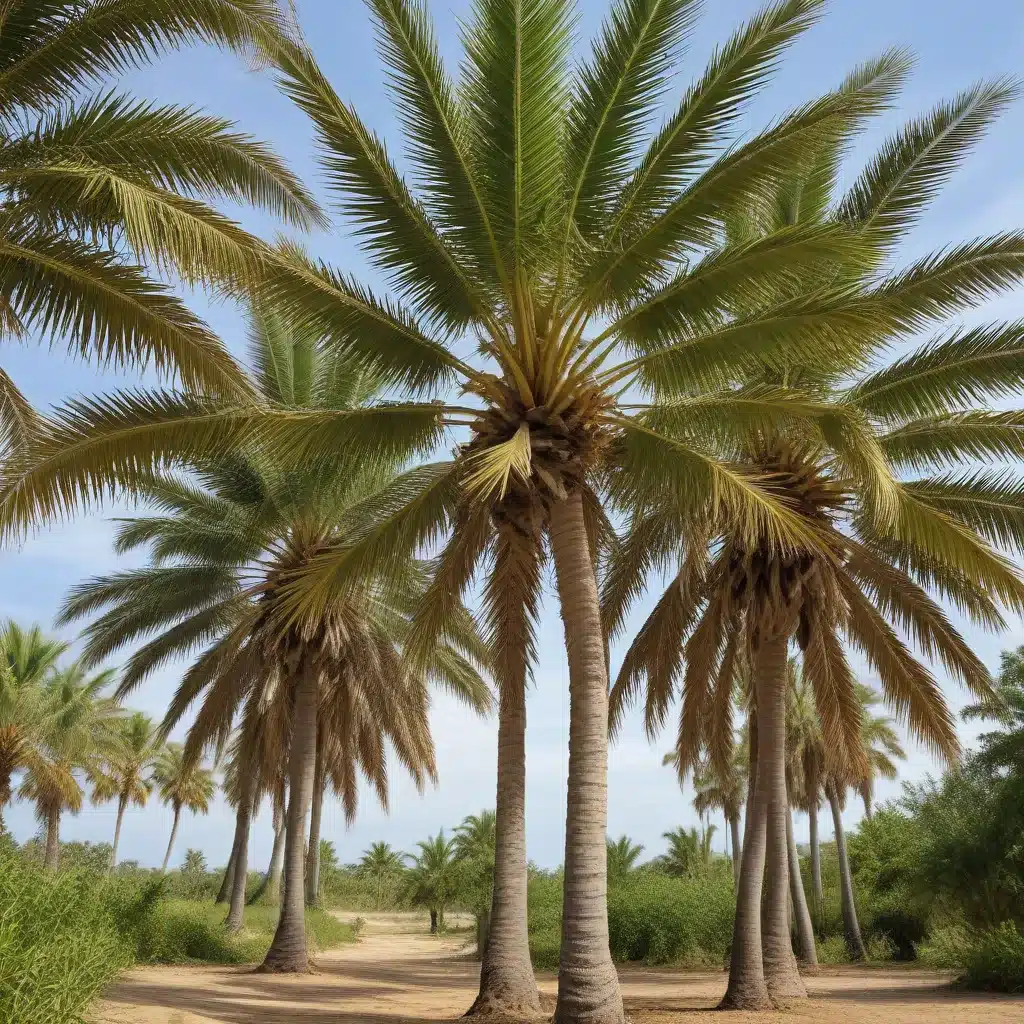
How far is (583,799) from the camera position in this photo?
9.92m

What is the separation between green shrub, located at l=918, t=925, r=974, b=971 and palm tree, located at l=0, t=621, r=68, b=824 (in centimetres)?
2257

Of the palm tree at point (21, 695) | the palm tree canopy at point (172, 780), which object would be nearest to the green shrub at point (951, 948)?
the palm tree at point (21, 695)

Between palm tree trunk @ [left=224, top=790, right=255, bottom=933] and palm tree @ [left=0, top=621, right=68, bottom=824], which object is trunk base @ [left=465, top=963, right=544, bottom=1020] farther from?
palm tree @ [left=0, top=621, right=68, bottom=824]

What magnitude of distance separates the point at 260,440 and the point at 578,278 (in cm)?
387

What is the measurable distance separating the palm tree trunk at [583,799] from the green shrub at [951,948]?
11796 millimetres

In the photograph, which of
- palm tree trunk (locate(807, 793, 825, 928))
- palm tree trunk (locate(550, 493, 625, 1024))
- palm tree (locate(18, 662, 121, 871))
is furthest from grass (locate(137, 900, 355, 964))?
palm tree trunk (locate(807, 793, 825, 928))

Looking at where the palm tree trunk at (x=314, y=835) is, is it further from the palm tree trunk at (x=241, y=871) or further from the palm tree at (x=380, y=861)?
the palm tree at (x=380, y=861)

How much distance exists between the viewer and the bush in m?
5.54

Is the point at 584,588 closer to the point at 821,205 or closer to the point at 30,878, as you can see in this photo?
the point at 30,878

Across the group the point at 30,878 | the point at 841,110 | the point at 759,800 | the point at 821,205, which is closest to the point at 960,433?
the point at 821,205

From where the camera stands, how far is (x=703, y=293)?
10.2 meters

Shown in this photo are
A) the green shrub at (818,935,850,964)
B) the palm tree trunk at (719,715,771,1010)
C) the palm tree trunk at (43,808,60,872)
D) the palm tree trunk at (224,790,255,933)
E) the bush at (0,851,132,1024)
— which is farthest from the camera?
the palm tree trunk at (43,808,60,872)

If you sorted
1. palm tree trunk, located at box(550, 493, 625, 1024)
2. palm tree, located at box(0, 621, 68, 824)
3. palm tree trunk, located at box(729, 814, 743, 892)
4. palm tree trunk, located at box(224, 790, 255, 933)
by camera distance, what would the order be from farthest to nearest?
1. palm tree trunk, located at box(729, 814, 743, 892)
2. palm tree, located at box(0, 621, 68, 824)
3. palm tree trunk, located at box(224, 790, 255, 933)
4. palm tree trunk, located at box(550, 493, 625, 1024)

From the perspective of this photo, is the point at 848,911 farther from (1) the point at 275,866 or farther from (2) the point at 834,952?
(1) the point at 275,866
